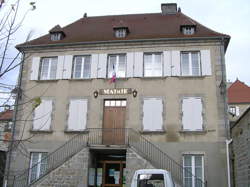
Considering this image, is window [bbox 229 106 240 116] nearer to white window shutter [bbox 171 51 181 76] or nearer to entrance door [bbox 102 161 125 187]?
white window shutter [bbox 171 51 181 76]

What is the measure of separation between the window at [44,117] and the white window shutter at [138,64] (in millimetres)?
4495

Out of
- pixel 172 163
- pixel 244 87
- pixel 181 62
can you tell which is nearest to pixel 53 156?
pixel 172 163

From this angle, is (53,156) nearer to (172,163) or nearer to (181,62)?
(172,163)

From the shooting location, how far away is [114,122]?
1498cm

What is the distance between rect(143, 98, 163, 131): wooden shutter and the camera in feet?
47.2

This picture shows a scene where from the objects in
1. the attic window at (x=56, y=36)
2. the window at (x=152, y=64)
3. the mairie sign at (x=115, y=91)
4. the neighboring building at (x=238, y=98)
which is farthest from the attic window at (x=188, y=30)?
the neighboring building at (x=238, y=98)

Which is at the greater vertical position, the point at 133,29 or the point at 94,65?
the point at 133,29

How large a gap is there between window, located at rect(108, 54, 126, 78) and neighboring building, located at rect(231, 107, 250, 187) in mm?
5874

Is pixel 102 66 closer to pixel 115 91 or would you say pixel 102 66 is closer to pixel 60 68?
pixel 115 91

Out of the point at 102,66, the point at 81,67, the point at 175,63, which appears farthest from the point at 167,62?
the point at 81,67

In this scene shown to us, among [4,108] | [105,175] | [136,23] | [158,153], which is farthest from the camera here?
[136,23]

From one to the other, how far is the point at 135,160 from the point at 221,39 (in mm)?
7121

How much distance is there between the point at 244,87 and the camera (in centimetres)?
3619

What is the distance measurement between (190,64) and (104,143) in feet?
18.3
